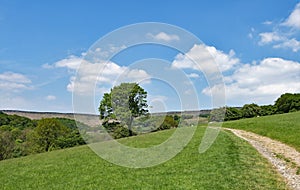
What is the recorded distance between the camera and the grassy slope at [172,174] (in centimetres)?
1719

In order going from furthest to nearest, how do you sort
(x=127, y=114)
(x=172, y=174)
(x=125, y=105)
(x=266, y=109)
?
(x=266, y=109), (x=125, y=105), (x=127, y=114), (x=172, y=174)

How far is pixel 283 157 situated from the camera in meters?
22.0

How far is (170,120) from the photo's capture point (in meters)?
73.4

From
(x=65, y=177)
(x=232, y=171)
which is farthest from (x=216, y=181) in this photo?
(x=65, y=177)

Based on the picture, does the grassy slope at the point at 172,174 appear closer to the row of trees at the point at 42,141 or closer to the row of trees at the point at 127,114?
the row of trees at the point at 127,114

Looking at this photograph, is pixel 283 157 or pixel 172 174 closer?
pixel 172 174

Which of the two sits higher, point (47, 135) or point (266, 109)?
point (266, 109)

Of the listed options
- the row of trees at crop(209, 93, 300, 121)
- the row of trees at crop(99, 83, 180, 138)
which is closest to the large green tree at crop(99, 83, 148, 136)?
the row of trees at crop(99, 83, 180, 138)

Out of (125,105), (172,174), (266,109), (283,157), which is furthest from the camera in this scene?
(266,109)

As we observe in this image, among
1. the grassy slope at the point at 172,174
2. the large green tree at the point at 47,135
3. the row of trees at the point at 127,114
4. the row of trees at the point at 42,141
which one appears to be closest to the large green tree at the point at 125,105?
the row of trees at the point at 127,114

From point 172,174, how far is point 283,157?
25.6 feet

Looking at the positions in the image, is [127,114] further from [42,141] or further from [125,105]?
[42,141]

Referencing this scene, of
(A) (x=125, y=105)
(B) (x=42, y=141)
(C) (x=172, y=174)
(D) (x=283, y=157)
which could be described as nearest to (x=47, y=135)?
(B) (x=42, y=141)

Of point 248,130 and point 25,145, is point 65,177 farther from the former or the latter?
point 25,145
